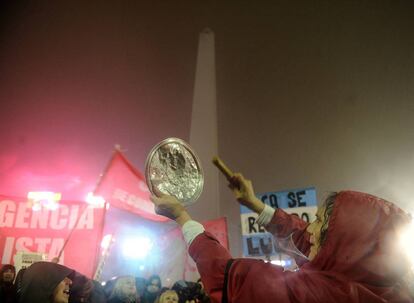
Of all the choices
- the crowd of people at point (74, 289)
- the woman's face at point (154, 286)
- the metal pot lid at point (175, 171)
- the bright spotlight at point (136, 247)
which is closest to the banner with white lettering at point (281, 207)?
the crowd of people at point (74, 289)

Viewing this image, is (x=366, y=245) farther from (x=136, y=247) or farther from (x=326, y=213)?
(x=136, y=247)

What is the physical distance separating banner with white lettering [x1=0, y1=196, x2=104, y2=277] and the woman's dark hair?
4720 millimetres

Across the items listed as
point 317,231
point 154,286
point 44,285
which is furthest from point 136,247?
point 317,231

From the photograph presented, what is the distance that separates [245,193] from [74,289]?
296 centimetres

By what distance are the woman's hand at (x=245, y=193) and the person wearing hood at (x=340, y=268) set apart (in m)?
0.93

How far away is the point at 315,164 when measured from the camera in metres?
9.30

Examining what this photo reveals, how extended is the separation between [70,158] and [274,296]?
8.79m

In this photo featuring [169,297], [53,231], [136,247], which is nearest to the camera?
[169,297]

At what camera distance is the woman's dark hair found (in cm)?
160

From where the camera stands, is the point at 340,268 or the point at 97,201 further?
the point at 97,201

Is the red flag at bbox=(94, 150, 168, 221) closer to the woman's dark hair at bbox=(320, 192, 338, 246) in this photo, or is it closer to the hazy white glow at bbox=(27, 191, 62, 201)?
the hazy white glow at bbox=(27, 191, 62, 201)

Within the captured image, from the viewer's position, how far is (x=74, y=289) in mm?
4301

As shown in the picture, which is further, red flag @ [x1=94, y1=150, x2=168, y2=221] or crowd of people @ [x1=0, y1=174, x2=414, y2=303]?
red flag @ [x1=94, y1=150, x2=168, y2=221]

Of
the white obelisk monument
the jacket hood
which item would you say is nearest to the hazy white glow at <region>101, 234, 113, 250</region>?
the white obelisk monument
